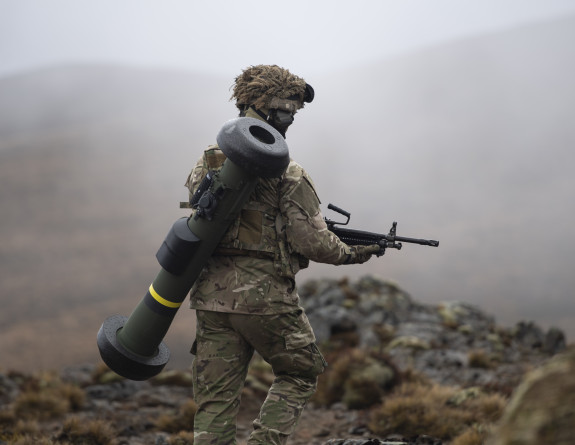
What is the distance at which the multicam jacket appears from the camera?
12.6 feet

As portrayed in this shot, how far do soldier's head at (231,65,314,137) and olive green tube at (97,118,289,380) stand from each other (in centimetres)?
31

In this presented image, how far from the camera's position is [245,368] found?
3959mm

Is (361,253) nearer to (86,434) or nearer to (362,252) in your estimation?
(362,252)

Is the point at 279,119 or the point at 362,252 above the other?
the point at 279,119

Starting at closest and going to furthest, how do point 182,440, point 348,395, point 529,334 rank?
point 182,440 → point 348,395 → point 529,334

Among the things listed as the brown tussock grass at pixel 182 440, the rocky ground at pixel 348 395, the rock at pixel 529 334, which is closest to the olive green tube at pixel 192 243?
the rocky ground at pixel 348 395

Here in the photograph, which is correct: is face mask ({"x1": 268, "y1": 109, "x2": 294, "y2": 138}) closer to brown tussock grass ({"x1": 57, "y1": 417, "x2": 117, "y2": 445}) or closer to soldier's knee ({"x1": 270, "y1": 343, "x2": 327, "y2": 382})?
soldier's knee ({"x1": 270, "y1": 343, "x2": 327, "y2": 382})

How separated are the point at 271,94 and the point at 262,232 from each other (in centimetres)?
95

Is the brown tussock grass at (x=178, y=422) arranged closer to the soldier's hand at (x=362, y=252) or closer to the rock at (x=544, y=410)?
the soldier's hand at (x=362, y=252)

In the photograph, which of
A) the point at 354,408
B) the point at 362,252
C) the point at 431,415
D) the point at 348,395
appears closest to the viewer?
the point at 362,252

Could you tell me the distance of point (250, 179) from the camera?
12.1 ft

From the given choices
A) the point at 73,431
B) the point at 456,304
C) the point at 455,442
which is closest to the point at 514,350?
the point at 456,304

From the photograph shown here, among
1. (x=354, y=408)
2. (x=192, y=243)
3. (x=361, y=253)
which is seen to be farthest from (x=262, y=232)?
(x=354, y=408)

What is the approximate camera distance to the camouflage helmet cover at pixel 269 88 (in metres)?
4.06
